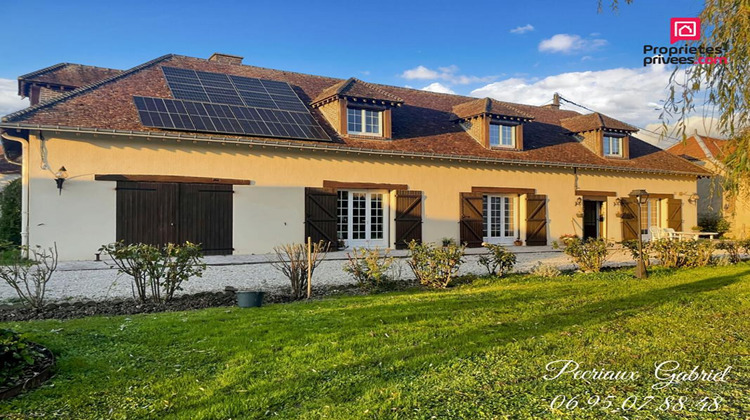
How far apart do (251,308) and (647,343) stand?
4420 mm

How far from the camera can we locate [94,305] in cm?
634

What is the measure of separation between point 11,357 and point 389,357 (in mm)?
2782

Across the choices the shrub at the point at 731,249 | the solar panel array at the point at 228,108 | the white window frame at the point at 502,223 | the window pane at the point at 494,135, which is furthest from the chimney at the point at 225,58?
the shrub at the point at 731,249

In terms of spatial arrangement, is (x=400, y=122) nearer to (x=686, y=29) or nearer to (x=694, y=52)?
(x=686, y=29)

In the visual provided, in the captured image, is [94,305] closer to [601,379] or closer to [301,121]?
[601,379]

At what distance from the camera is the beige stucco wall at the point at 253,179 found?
10852mm

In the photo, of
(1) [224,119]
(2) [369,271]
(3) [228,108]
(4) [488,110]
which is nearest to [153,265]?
(2) [369,271]

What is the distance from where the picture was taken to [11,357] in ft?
11.5

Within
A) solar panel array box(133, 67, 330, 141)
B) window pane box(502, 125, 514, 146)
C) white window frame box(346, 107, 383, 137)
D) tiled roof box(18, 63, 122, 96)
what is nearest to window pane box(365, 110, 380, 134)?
white window frame box(346, 107, 383, 137)

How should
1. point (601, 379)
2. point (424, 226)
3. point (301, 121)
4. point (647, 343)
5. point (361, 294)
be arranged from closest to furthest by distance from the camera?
point (601, 379) → point (647, 343) → point (361, 294) → point (301, 121) → point (424, 226)

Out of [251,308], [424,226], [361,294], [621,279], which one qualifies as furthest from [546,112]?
[251,308]

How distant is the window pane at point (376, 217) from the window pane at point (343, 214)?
0.80 meters

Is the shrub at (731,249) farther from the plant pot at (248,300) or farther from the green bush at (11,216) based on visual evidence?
the green bush at (11,216)

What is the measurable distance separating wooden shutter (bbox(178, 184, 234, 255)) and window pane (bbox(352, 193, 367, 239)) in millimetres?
3544
